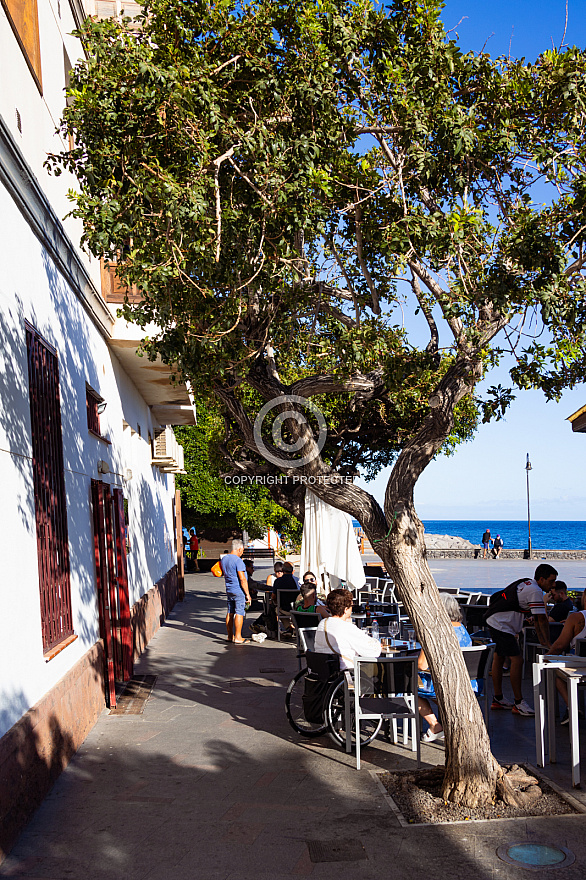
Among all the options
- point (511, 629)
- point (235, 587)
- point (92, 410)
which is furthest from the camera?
point (235, 587)

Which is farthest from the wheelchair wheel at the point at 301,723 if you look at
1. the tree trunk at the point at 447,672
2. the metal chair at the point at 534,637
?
the metal chair at the point at 534,637

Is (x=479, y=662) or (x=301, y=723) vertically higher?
(x=479, y=662)

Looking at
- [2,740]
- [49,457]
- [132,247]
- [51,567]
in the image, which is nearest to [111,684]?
[51,567]

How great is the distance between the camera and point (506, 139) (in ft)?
20.6

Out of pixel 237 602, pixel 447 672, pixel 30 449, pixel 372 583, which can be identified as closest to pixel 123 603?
pixel 237 602

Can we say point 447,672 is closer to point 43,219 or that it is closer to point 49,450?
point 49,450

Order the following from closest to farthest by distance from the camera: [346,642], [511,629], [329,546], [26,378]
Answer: [26,378] → [346,642] → [511,629] → [329,546]

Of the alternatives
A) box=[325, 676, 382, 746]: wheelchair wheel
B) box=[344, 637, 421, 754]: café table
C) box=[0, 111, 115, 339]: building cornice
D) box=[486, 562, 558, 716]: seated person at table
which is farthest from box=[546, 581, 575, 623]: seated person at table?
box=[0, 111, 115, 339]: building cornice

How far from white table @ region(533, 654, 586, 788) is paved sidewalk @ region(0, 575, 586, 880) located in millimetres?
240

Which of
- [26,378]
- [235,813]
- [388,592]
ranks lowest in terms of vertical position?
[388,592]

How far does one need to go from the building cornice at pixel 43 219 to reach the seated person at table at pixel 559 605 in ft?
21.6

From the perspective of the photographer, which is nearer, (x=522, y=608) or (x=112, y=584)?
(x=522, y=608)

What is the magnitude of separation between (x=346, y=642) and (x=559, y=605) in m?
3.43

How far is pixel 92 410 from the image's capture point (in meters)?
9.91
